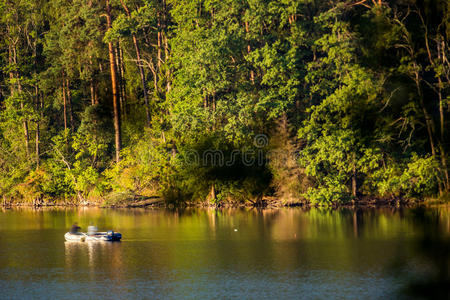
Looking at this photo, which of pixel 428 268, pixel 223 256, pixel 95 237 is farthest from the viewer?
pixel 95 237

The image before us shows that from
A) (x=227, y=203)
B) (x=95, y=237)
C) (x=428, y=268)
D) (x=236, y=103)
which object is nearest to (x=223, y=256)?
(x=428, y=268)

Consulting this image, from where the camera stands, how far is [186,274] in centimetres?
3488

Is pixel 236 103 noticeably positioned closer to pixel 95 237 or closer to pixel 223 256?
pixel 95 237

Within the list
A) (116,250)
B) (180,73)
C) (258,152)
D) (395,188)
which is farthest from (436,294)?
(180,73)

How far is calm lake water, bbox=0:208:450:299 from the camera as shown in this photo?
31422 mm

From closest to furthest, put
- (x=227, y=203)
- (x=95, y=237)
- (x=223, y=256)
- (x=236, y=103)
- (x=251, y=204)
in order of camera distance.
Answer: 1. (x=223, y=256)
2. (x=95, y=237)
3. (x=236, y=103)
4. (x=251, y=204)
5. (x=227, y=203)

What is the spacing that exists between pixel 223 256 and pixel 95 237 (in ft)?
39.7

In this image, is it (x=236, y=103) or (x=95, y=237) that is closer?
(x=95, y=237)

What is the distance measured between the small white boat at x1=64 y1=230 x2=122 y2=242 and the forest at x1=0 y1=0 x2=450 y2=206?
2363cm

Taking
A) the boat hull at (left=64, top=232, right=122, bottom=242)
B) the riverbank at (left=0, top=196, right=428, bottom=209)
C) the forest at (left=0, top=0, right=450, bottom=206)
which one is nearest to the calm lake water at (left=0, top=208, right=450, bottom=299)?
the boat hull at (left=64, top=232, right=122, bottom=242)

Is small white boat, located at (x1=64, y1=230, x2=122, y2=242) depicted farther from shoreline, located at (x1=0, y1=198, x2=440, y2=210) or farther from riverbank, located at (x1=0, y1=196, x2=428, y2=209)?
riverbank, located at (x1=0, y1=196, x2=428, y2=209)

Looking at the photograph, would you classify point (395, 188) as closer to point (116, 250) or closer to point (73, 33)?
point (116, 250)

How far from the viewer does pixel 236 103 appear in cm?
7062

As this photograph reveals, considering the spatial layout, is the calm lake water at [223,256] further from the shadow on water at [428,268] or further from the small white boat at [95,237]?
the small white boat at [95,237]
